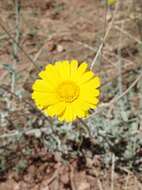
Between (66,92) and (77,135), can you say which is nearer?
(66,92)

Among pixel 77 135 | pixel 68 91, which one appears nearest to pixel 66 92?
pixel 68 91

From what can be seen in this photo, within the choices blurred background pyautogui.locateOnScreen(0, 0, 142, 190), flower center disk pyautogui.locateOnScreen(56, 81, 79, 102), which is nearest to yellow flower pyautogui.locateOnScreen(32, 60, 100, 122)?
flower center disk pyautogui.locateOnScreen(56, 81, 79, 102)

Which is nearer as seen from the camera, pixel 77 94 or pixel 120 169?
pixel 77 94

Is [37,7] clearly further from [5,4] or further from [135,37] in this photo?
[135,37]

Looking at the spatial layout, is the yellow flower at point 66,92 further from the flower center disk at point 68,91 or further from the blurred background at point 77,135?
the blurred background at point 77,135

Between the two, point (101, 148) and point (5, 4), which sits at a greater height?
point (5, 4)

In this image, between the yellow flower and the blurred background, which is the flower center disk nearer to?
the yellow flower

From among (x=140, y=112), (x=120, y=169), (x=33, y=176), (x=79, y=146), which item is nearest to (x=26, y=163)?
(x=33, y=176)

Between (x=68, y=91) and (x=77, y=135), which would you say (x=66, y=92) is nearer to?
(x=68, y=91)
